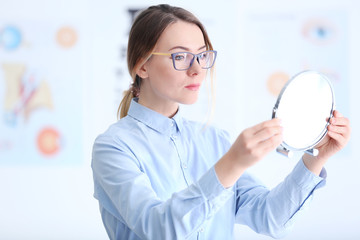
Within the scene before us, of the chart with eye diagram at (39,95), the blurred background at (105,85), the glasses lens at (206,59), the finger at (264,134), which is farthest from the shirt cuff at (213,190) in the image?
the chart with eye diagram at (39,95)

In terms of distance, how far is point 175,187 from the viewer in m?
1.37

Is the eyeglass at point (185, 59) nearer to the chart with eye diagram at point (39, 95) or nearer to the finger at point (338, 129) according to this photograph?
the finger at point (338, 129)

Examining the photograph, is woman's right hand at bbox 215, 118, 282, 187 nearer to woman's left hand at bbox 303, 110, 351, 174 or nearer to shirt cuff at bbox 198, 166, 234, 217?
shirt cuff at bbox 198, 166, 234, 217

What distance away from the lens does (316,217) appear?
355cm

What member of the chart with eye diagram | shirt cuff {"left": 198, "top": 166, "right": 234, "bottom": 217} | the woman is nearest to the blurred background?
the chart with eye diagram

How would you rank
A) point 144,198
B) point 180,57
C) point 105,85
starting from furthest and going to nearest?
1. point 105,85
2. point 180,57
3. point 144,198

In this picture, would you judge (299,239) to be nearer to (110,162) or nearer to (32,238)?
(32,238)

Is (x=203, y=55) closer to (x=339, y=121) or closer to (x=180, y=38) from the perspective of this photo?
(x=180, y=38)

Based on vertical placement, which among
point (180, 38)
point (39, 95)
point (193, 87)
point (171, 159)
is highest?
point (180, 38)

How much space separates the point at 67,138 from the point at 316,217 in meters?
1.97

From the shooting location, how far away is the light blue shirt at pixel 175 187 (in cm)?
110

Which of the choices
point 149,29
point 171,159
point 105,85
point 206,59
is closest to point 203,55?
point 206,59

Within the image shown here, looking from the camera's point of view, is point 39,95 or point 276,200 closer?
point 276,200

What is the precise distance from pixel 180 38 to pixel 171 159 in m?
0.36
